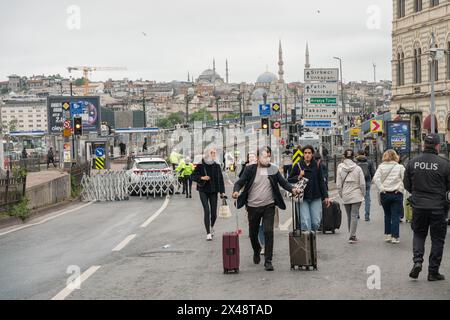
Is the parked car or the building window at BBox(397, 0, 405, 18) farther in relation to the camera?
the building window at BBox(397, 0, 405, 18)

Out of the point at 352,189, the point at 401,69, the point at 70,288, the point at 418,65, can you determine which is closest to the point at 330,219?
the point at 352,189

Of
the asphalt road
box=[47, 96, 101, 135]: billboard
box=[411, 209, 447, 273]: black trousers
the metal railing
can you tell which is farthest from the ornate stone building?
box=[411, 209, 447, 273]: black trousers

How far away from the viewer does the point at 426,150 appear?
1145cm

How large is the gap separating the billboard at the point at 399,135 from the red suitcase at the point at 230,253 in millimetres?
29466

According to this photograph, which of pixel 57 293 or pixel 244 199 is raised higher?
pixel 244 199

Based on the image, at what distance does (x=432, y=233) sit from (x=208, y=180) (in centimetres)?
605

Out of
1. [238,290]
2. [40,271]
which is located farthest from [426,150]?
[40,271]

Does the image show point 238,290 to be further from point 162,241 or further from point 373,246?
point 162,241

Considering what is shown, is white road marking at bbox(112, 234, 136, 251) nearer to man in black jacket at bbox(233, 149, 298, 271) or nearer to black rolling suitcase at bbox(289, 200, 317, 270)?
man in black jacket at bbox(233, 149, 298, 271)

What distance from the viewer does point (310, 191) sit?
47.7 ft

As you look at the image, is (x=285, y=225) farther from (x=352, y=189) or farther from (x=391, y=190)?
(x=391, y=190)

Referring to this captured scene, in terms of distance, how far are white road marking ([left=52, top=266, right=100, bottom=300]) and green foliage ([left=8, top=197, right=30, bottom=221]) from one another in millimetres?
10041

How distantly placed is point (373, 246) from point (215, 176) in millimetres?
3400

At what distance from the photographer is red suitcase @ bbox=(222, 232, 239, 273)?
12.2 meters
